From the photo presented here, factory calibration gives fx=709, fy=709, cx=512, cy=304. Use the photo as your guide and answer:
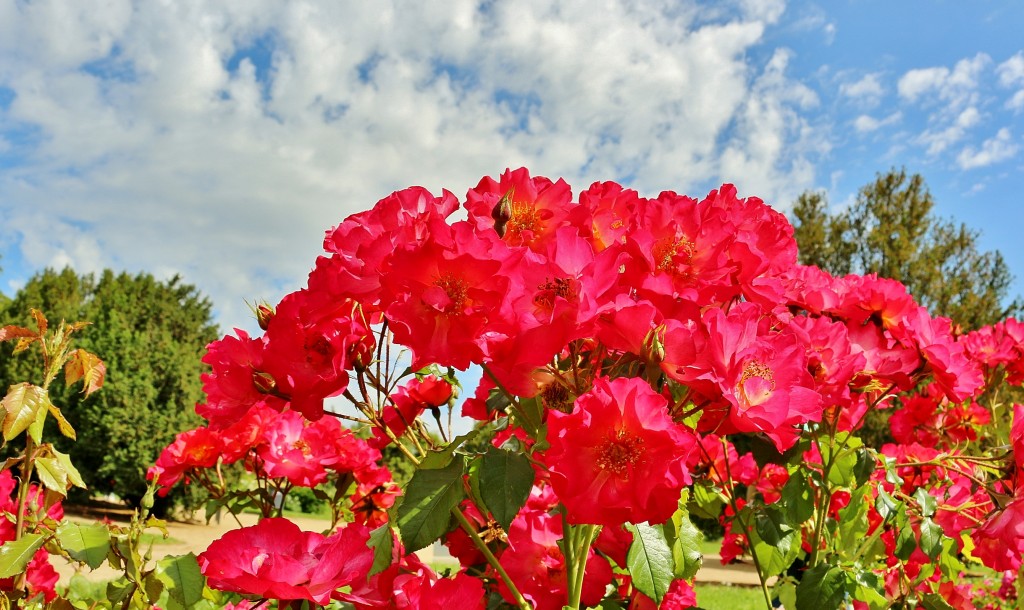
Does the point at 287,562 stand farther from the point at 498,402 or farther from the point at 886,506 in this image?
the point at 886,506

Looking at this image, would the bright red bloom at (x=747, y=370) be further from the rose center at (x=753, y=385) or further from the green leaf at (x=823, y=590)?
the green leaf at (x=823, y=590)

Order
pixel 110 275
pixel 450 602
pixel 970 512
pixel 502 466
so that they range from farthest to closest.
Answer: pixel 110 275
pixel 970 512
pixel 450 602
pixel 502 466

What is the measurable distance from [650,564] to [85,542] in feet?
3.23


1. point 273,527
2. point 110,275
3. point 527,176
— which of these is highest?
point 110,275

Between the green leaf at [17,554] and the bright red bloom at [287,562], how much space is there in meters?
0.46

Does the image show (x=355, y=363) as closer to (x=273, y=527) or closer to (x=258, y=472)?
(x=273, y=527)

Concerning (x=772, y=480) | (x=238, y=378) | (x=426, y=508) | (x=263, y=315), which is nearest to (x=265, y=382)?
(x=238, y=378)

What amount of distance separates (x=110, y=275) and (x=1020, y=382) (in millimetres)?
31132

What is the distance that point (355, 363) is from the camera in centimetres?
108

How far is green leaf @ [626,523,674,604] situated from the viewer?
108 centimetres

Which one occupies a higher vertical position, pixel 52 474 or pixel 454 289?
pixel 454 289

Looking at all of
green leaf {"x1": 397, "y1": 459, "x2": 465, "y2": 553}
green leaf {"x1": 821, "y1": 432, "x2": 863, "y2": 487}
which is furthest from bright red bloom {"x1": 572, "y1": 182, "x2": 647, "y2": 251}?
green leaf {"x1": 821, "y1": 432, "x2": 863, "y2": 487}

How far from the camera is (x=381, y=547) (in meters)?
1.20

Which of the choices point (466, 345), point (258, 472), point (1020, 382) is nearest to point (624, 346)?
point (466, 345)
